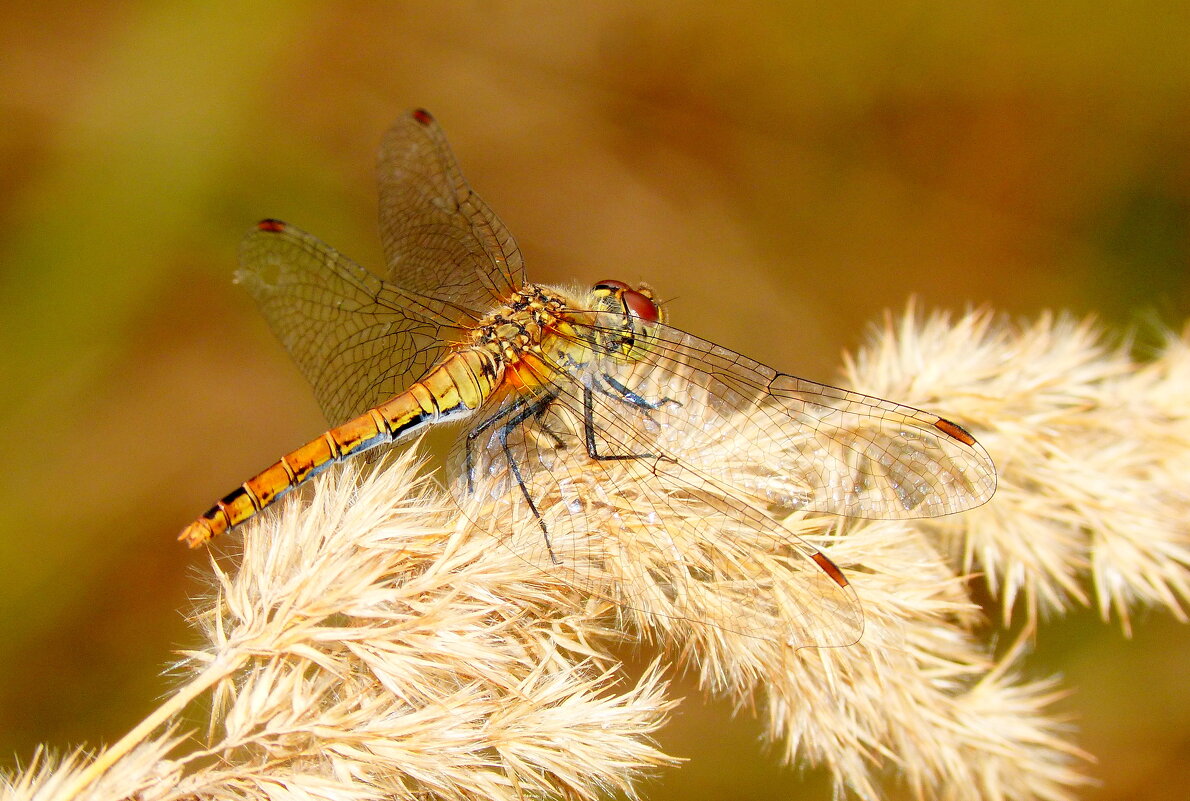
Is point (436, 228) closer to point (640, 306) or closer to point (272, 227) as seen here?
point (272, 227)

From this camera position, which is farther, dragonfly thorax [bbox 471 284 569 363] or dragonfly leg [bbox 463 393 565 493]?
dragonfly thorax [bbox 471 284 569 363]

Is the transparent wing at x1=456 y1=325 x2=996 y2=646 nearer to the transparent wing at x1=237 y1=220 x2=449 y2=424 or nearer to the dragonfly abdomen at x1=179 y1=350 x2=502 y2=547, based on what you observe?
the dragonfly abdomen at x1=179 y1=350 x2=502 y2=547

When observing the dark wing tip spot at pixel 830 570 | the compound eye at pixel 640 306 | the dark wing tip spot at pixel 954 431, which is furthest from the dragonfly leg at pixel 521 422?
the dark wing tip spot at pixel 954 431

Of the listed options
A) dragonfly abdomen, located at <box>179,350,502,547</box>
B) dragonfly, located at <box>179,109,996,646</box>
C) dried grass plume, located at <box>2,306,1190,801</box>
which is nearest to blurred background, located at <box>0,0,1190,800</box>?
dried grass plume, located at <box>2,306,1190,801</box>

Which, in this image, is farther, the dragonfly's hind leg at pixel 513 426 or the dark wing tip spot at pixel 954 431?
the dragonfly's hind leg at pixel 513 426

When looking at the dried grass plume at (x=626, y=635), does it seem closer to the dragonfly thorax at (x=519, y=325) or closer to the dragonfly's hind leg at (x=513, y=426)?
the dragonfly's hind leg at (x=513, y=426)

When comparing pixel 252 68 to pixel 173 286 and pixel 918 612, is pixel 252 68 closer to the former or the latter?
pixel 173 286
